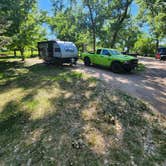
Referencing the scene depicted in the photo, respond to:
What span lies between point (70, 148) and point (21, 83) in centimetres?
762

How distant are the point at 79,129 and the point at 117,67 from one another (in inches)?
369

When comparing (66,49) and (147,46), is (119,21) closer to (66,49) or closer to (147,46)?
(66,49)

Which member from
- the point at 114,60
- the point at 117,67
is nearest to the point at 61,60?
the point at 114,60

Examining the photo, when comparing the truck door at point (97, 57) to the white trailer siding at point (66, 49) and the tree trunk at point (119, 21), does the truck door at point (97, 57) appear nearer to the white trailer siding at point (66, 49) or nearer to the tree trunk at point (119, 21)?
the white trailer siding at point (66, 49)

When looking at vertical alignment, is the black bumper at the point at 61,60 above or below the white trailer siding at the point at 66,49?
below

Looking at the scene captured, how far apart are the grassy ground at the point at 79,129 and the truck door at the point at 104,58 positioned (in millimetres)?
6105

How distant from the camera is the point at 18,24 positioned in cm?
1967

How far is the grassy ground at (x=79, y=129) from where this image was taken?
18.1ft

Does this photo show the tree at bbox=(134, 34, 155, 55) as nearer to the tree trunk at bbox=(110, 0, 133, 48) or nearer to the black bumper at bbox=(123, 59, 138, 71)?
the tree trunk at bbox=(110, 0, 133, 48)

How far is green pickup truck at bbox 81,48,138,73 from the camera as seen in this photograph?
1485 centimetres

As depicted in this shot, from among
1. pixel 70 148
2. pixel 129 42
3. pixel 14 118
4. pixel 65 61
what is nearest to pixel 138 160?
pixel 70 148

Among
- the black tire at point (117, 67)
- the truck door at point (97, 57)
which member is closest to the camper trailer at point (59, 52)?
the truck door at point (97, 57)

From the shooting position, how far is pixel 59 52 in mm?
16656

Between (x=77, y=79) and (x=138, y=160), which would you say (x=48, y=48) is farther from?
(x=138, y=160)
